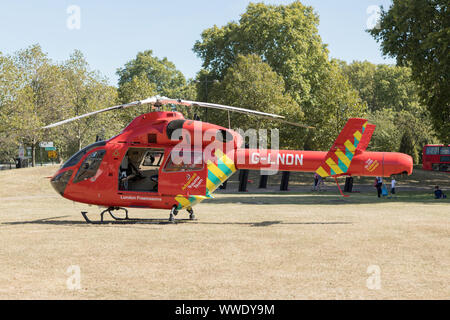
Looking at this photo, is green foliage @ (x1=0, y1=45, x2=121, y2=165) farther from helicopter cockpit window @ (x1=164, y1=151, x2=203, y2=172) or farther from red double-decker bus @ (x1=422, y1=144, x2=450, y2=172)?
red double-decker bus @ (x1=422, y1=144, x2=450, y2=172)

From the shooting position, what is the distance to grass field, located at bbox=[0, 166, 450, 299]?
871 centimetres

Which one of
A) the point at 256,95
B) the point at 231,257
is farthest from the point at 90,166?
the point at 256,95

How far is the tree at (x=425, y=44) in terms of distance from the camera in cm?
3269

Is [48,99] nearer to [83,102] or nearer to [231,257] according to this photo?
[83,102]

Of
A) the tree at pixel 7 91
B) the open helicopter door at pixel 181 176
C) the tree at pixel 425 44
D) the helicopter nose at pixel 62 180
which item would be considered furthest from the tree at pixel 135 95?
the open helicopter door at pixel 181 176

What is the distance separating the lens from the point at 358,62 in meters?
112

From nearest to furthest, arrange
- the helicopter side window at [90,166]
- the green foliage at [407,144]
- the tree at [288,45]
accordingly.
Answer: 1. the helicopter side window at [90,166]
2. the tree at [288,45]
3. the green foliage at [407,144]

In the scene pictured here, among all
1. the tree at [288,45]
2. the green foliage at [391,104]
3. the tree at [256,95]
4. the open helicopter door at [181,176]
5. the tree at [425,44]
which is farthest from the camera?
the green foliage at [391,104]

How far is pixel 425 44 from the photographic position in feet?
106

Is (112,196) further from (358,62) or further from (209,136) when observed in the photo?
(358,62)

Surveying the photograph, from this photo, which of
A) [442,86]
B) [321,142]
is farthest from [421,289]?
[321,142]

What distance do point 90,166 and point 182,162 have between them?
339 cm

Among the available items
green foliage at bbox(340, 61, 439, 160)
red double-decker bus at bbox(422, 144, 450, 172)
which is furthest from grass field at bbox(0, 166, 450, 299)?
green foliage at bbox(340, 61, 439, 160)

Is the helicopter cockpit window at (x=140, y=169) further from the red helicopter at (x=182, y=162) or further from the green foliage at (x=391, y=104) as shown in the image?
the green foliage at (x=391, y=104)
